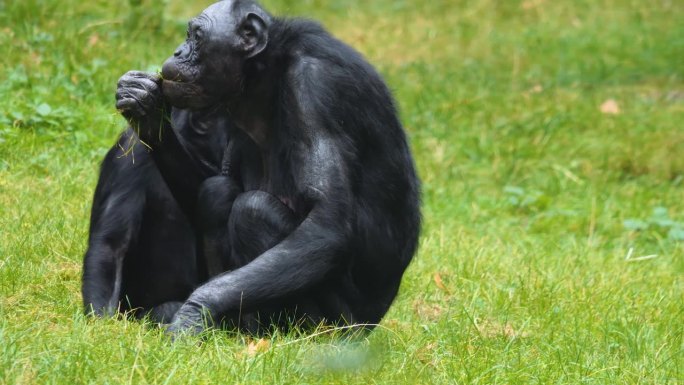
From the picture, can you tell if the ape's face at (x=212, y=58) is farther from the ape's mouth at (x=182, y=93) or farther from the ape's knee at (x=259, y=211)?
the ape's knee at (x=259, y=211)

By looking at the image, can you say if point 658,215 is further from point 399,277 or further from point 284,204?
point 284,204

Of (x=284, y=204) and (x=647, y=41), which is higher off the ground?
(x=284, y=204)

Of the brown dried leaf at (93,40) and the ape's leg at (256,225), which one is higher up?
the brown dried leaf at (93,40)

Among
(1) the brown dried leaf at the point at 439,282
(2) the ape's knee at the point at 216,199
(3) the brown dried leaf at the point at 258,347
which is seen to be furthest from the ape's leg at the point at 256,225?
(1) the brown dried leaf at the point at 439,282

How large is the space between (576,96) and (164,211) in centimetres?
580

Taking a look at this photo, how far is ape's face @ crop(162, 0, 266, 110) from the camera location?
4703mm

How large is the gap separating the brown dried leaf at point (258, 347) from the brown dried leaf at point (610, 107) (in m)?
6.07

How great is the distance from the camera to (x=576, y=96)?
32.9ft

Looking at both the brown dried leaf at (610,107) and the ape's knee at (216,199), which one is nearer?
the ape's knee at (216,199)

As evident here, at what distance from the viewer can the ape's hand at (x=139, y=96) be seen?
463cm

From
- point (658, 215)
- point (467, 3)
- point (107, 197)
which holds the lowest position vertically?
point (658, 215)

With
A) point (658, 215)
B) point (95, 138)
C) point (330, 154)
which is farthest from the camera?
point (658, 215)

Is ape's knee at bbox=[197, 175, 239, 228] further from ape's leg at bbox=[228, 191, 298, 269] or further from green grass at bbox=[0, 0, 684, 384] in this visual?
green grass at bbox=[0, 0, 684, 384]

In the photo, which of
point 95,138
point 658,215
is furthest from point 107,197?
point 658,215
